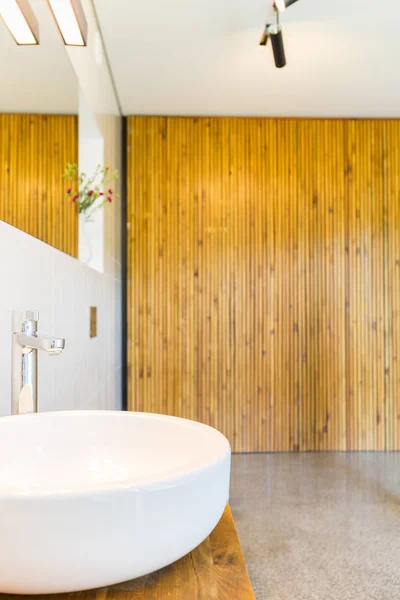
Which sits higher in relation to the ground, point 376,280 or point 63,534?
point 376,280

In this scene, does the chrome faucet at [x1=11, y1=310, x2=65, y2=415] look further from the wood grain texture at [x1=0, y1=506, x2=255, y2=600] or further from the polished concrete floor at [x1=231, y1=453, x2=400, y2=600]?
the polished concrete floor at [x1=231, y1=453, x2=400, y2=600]

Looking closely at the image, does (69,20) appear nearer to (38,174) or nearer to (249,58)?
(38,174)

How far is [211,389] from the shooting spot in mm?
3512

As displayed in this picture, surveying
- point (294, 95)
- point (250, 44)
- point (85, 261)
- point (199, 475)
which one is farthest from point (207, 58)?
point (199, 475)

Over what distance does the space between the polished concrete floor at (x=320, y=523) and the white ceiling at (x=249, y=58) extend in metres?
2.41

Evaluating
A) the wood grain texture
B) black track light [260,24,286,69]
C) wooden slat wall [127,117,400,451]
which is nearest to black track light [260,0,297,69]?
black track light [260,24,286,69]

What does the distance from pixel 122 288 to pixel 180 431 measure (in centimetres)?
281

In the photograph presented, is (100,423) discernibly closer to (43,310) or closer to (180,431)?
(180,431)

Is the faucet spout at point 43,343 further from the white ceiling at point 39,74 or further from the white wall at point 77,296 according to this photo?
the white ceiling at point 39,74

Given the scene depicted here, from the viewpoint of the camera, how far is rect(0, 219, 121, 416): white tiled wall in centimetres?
109

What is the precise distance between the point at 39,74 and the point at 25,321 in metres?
0.78

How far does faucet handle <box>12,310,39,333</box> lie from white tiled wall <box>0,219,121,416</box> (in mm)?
28

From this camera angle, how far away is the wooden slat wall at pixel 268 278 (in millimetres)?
3504

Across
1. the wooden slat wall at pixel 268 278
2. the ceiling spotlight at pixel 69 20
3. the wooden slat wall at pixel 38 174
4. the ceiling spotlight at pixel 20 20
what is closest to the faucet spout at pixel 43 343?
the wooden slat wall at pixel 38 174
